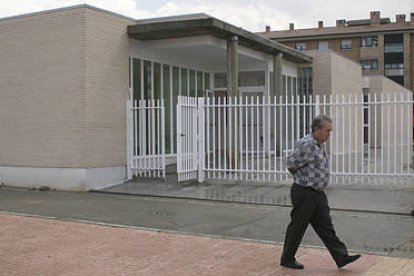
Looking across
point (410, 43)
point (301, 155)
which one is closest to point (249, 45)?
point (301, 155)

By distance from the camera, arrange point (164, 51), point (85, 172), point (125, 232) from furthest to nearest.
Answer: point (164, 51) → point (85, 172) → point (125, 232)

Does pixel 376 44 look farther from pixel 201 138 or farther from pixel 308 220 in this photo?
pixel 308 220

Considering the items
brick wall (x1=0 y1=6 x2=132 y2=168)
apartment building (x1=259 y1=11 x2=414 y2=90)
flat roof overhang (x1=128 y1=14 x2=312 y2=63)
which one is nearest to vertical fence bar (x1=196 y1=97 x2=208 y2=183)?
flat roof overhang (x1=128 y1=14 x2=312 y2=63)

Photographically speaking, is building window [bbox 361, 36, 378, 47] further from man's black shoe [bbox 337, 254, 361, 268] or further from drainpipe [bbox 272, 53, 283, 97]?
man's black shoe [bbox 337, 254, 361, 268]

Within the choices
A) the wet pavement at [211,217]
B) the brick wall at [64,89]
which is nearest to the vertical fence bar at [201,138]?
the wet pavement at [211,217]

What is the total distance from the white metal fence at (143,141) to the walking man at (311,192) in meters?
8.51

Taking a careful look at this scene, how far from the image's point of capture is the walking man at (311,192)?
6504 mm

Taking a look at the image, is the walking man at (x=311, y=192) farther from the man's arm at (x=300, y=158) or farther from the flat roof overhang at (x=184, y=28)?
the flat roof overhang at (x=184, y=28)

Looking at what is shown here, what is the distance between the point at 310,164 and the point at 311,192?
0.32 m

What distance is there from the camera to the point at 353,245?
307 inches

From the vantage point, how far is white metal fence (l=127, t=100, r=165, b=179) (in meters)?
15.2

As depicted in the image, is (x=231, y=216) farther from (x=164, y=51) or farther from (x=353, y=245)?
(x=164, y=51)

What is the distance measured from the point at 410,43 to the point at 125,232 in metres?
69.7

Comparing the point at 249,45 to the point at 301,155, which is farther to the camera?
the point at 249,45
